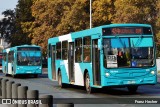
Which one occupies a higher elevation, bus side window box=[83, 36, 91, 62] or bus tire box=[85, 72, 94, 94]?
bus side window box=[83, 36, 91, 62]

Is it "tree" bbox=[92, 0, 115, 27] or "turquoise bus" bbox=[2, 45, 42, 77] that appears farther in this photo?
"tree" bbox=[92, 0, 115, 27]

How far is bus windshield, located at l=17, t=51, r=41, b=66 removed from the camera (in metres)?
36.8

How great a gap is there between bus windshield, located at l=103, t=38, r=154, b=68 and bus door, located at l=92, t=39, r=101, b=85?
608 mm

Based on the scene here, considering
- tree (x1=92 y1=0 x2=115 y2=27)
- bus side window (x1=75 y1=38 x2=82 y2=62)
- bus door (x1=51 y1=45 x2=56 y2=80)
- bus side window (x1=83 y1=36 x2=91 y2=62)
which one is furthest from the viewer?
tree (x1=92 y1=0 x2=115 y2=27)

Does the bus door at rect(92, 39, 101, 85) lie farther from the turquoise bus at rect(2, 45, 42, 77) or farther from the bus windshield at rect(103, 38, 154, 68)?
the turquoise bus at rect(2, 45, 42, 77)

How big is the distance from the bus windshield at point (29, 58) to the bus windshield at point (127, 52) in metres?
20.1

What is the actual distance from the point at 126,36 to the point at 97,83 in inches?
85.6

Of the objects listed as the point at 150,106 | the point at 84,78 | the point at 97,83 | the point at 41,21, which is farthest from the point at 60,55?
the point at 41,21

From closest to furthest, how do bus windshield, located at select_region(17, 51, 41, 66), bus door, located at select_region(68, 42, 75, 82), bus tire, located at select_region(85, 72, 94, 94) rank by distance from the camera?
bus tire, located at select_region(85, 72, 94, 94), bus door, located at select_region(68, 42, 75, 82), bus windshield, located at select_region(17, 51, 41, 66)

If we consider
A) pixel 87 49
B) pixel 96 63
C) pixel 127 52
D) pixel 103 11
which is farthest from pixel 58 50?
pixel 103 11

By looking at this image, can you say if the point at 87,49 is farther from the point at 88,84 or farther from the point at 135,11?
the point at 135,11

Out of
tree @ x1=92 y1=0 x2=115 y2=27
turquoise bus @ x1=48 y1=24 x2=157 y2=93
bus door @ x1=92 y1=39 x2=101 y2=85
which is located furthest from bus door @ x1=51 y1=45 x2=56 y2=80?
tree @ x1=92 y1=0 x2=115 y2=27

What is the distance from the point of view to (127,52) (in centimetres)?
1725

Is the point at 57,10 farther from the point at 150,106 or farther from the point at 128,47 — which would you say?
the point at 150,106
